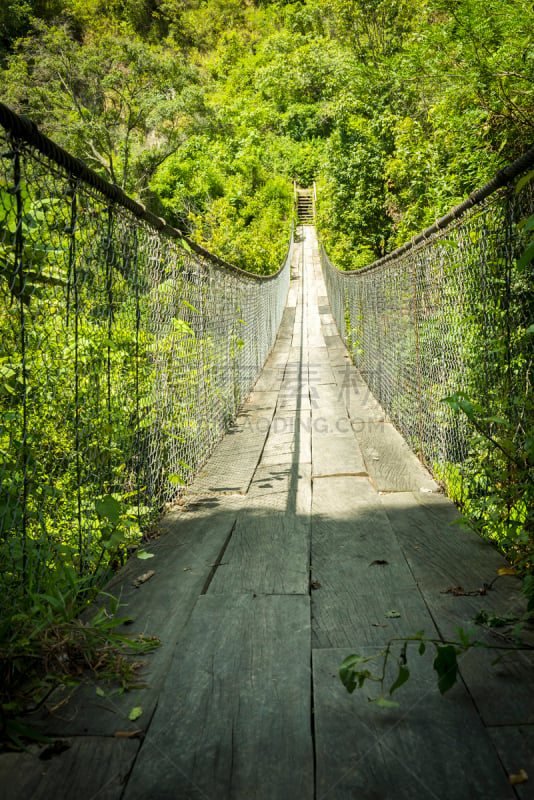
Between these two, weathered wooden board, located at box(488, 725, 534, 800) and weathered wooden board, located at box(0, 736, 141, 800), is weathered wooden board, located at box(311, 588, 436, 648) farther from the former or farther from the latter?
weathered wooden board, located at box(0, 736, 141, 800)

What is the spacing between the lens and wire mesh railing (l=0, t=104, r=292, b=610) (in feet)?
4.69

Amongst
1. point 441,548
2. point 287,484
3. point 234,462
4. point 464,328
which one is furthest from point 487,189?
point 234,462

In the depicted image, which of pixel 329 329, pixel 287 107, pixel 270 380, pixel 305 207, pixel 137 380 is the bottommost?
pixel 270 380

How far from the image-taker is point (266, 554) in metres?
2.13

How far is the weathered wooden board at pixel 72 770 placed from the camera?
3.32 feet

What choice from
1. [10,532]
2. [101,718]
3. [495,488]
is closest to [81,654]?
[101,718]

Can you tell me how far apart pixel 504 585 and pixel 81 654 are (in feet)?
4.08

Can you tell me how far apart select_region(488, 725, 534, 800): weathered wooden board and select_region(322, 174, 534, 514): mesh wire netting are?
2.88ft

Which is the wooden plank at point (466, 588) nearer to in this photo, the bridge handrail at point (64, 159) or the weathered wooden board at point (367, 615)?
the weathered wooden board at point (367, 615)

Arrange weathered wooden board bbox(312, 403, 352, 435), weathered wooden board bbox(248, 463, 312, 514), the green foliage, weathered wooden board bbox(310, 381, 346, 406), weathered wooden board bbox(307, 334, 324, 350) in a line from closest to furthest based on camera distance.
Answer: the green foliage → weathered wooden board bbox(248, 463, 312, 514) → weathered wooden board bbox(312, 403, 352, 435) → weathered wooden board bbox(310, 381, 346, 406) → weathered wooden board bbox(307, 334, 324, 350)

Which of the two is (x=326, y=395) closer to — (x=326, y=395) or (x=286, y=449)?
(x=326, y=395)

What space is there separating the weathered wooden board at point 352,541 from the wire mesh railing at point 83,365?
0.71 meters

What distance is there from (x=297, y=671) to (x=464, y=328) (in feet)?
5.71

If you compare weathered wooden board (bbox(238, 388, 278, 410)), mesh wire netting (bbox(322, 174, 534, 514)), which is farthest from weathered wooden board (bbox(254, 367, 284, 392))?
mesh wire netting (bbox(322, 174, 534, 514))
